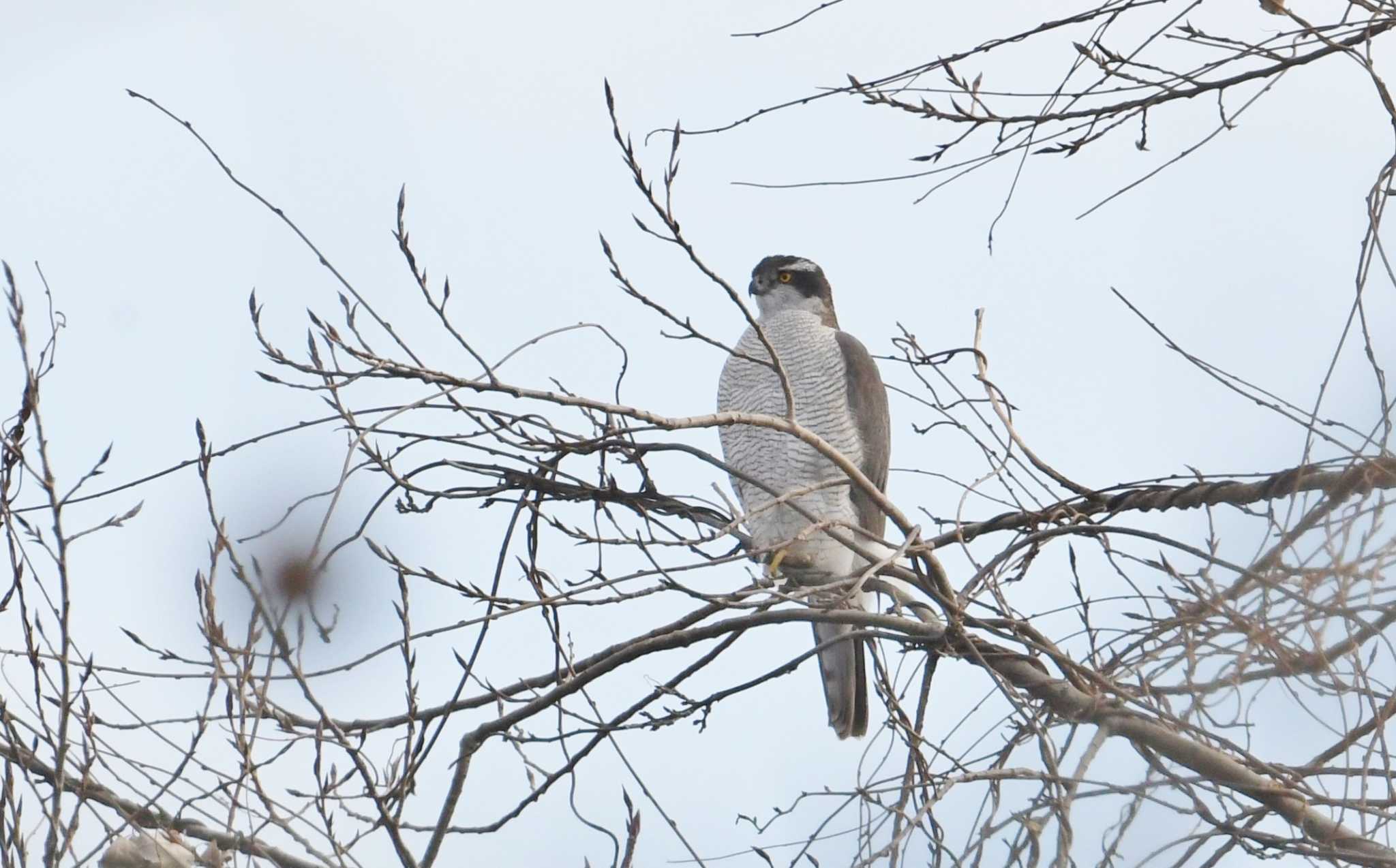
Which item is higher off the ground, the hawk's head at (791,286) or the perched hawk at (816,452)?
the hawk's head at (791,286)

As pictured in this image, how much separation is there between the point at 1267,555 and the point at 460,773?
1.83m

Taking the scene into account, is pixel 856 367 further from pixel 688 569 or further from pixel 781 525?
pixel 688 569

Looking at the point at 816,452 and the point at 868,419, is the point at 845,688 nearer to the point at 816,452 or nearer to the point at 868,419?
the point at 816,452

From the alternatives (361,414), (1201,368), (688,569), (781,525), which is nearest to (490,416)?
(361,414)

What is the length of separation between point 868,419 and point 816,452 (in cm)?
28

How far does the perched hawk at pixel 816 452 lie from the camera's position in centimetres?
574

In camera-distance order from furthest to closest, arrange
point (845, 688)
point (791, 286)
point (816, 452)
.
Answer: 1. point (791, 286)
2. point (816, 452)
3. point (845, 688)

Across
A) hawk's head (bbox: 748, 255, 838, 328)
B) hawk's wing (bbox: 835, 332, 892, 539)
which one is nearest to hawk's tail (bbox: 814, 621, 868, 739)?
hawk's wing (bbox: 835, 332, 892, 539)

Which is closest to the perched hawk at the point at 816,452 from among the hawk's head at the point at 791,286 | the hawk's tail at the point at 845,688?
the hawk's tail at the point at 845,688

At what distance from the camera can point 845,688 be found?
5715 mm

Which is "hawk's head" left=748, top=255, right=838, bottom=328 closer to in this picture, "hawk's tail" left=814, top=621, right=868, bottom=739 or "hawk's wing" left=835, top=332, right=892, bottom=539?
"hawk's wing" left=835, top=332, right=892, bottom=539

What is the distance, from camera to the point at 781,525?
594 centimetres

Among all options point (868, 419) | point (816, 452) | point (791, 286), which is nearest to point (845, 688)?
point (816, 452)

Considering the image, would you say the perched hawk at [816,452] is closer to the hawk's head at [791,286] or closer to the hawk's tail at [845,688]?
the hawk's tail at [845,688]
